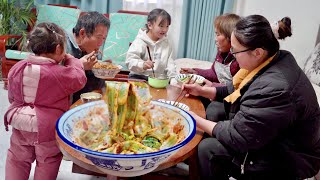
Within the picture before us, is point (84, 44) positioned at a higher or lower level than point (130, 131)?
higher

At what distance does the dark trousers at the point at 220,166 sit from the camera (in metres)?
1.47

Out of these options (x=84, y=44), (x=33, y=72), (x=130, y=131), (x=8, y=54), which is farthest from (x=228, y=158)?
(x=8, y=54)

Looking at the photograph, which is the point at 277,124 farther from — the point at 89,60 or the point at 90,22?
the point at 90,22

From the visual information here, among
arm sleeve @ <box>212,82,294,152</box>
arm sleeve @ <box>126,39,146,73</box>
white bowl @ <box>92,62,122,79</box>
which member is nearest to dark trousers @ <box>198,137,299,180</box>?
arm sleeve @ <box>212,82,294,152</box>

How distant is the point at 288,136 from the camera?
1.42m

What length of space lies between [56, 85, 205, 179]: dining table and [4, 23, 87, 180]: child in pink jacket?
0.37 ft

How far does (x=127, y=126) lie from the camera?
3.89 feet

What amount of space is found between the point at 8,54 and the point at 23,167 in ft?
6.98

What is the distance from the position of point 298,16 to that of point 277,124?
2.59 metres

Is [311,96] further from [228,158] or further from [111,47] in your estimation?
[111,47]

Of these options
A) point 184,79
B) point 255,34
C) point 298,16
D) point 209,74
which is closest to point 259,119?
point 255,34

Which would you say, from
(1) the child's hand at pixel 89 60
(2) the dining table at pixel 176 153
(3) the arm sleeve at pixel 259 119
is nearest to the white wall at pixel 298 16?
(2) the dining table at pixel 176 153

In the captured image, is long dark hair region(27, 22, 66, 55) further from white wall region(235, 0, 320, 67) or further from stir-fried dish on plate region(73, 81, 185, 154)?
white wall region(235, 0, 320, 67)

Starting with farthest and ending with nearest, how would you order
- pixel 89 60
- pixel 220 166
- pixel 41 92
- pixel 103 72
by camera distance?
pixel 103 72, pixel 89 60, pixel 220 166, pixel 41 92
